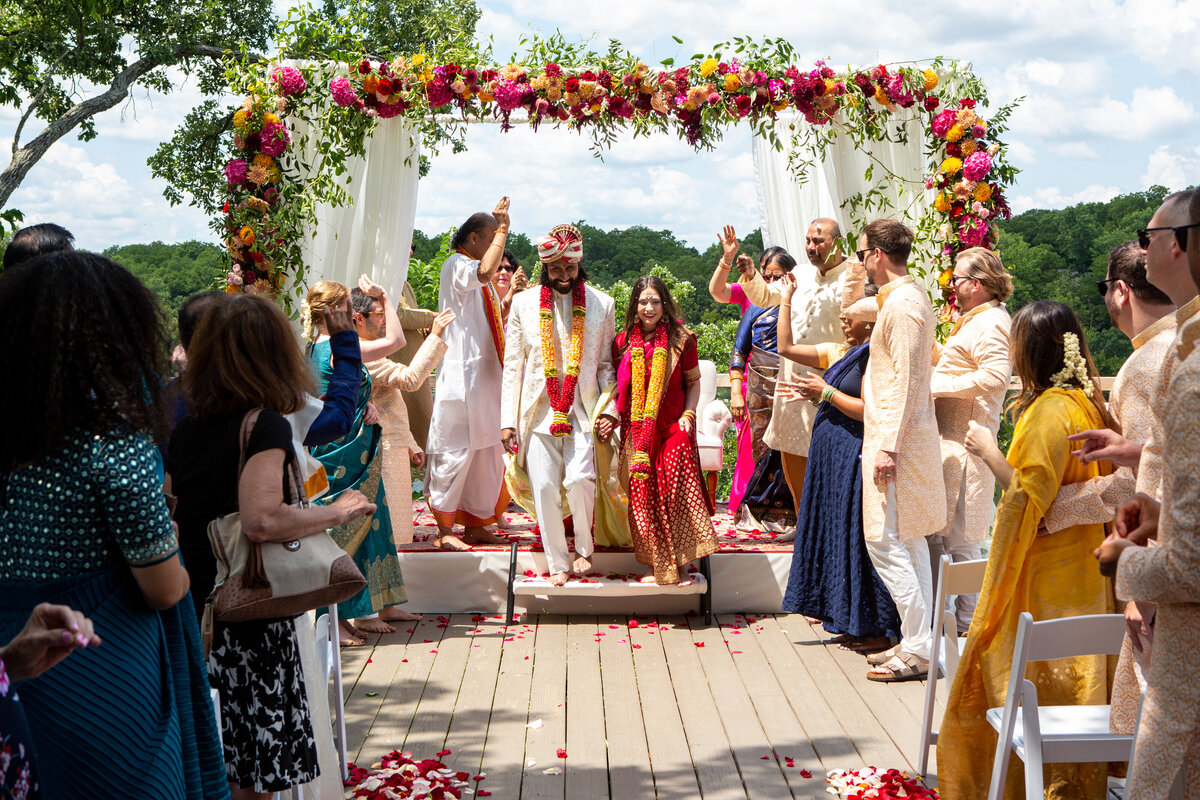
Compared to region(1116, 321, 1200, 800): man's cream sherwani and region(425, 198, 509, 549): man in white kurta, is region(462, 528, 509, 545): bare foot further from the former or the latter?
region(1116, 321, 1200, 800): man's cream sherwani

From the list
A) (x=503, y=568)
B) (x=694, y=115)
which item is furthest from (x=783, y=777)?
(x=694, y=115)

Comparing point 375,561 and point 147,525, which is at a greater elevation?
point 147,525

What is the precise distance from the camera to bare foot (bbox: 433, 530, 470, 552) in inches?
237

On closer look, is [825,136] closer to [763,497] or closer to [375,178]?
[763,497]

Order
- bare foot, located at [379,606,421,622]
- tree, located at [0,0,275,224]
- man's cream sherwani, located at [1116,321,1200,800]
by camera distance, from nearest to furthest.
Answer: man's cream sherwani, located at [1116,321,1200,800] < bare foot, located at [379,606,421,622] < tree, located at [0,0,275,224]

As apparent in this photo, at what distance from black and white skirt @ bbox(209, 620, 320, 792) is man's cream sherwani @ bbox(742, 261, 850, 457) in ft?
12.3

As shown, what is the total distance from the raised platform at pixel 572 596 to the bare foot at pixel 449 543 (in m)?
0.11

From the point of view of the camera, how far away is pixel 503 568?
5.85m

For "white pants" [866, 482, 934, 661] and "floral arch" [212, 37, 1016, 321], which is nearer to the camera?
"white pants" [866, 482, 934, 661]

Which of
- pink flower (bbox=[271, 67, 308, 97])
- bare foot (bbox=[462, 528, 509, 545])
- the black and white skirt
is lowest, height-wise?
bare foot (bbox=[462, 528, 509, 545])

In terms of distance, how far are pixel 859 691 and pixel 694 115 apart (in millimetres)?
3364

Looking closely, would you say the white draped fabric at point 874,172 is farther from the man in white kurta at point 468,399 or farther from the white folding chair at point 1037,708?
the white folding chair at point 1037,708

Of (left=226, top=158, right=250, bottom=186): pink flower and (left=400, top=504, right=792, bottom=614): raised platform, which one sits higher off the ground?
(left=226, top=158, right=250, bottom=186): pink flower

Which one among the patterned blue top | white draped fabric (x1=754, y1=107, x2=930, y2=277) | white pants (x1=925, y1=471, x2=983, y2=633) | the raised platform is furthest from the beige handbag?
white draped fabric (x1=754, y1=107, x2=930, y2=277)
